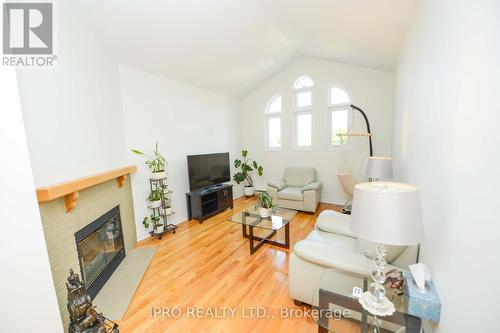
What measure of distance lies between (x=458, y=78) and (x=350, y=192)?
3324 mm

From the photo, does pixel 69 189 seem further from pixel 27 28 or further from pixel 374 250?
pixel 374 250

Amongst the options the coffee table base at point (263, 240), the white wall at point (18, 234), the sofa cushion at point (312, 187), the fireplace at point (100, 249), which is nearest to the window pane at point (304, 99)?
the sofa cushion at point (312, 187)

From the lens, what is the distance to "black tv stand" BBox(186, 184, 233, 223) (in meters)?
3.96

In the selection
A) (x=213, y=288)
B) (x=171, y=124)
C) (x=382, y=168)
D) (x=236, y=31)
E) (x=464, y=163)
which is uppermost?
(x=236, y=31)

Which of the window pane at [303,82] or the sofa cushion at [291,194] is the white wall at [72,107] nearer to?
the sofa cushion at [291,194]

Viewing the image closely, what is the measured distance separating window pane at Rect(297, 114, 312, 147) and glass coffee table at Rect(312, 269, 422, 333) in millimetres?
3980

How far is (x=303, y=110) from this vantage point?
5.03 meters

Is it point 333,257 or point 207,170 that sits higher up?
point 207,170

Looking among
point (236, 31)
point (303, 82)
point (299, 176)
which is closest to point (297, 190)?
point (299, 176)

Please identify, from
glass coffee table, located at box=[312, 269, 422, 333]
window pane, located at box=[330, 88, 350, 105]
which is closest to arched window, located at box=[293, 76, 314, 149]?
window pane, located at box=[330, 88, 350, 105]

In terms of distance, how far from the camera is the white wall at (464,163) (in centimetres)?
73

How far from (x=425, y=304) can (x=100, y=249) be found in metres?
2.98

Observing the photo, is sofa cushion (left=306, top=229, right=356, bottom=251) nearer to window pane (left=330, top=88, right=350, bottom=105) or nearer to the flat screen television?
the flat screen television

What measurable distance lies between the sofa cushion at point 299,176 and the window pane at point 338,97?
1604 millimetres
